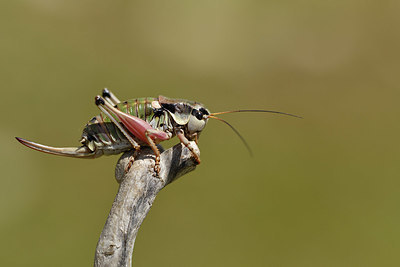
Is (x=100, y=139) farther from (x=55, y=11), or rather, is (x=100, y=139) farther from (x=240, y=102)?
(x=55, y=11)

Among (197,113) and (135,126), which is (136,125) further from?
(197,113)

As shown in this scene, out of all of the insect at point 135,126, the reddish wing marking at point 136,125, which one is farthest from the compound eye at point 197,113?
the reddish wing marking at point 136,125

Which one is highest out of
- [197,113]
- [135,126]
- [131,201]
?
[197,113]

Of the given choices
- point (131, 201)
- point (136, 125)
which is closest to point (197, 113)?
point (136, 125)

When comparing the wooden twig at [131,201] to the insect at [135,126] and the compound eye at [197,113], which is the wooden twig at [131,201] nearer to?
the insect at [135,126]

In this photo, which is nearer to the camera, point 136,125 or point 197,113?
point 136,125

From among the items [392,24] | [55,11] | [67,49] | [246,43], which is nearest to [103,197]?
[67,49]
